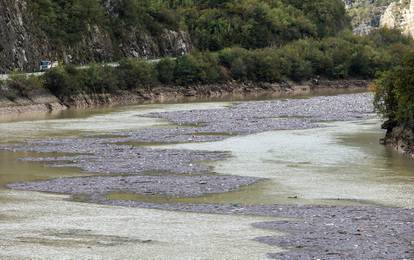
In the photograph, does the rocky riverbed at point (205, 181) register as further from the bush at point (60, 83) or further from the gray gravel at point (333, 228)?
the bush at point (60, 83)

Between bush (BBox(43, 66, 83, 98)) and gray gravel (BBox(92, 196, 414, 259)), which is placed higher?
bush (BBox(43, 66, 83, 98))

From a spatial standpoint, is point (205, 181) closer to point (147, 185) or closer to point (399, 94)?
point (147, 185)

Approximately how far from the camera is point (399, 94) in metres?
55.3

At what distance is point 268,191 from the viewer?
3941 centimetres

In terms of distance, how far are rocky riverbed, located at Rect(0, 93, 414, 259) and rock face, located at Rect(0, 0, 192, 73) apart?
1195 inches

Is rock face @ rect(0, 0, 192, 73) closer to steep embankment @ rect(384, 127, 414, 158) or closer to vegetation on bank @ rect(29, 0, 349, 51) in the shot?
vegetation on bank @ rect(29, 0, 349, 51)

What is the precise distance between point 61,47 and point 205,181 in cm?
8074

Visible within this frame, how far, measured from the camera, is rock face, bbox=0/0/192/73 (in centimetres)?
10869

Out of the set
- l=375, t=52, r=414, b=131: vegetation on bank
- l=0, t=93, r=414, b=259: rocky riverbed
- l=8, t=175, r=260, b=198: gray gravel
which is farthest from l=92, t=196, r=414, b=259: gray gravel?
l=375, t=52, r=414, b=131: vegetation on bank

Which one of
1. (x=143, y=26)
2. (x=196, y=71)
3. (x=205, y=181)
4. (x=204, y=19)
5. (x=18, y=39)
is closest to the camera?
(x=205, y=181)

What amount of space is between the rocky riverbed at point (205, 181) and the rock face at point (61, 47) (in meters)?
30.4

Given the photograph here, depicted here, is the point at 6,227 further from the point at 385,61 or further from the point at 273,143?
the point at 385,61

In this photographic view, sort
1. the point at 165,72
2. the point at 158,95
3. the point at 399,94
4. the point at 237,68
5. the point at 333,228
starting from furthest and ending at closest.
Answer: the point at 237,68 < the point at 165,72 < the point at 158,95 < the point at 399,94 < the point at 333,228

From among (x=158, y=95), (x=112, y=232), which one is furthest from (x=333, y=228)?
(x=158, y=95)
